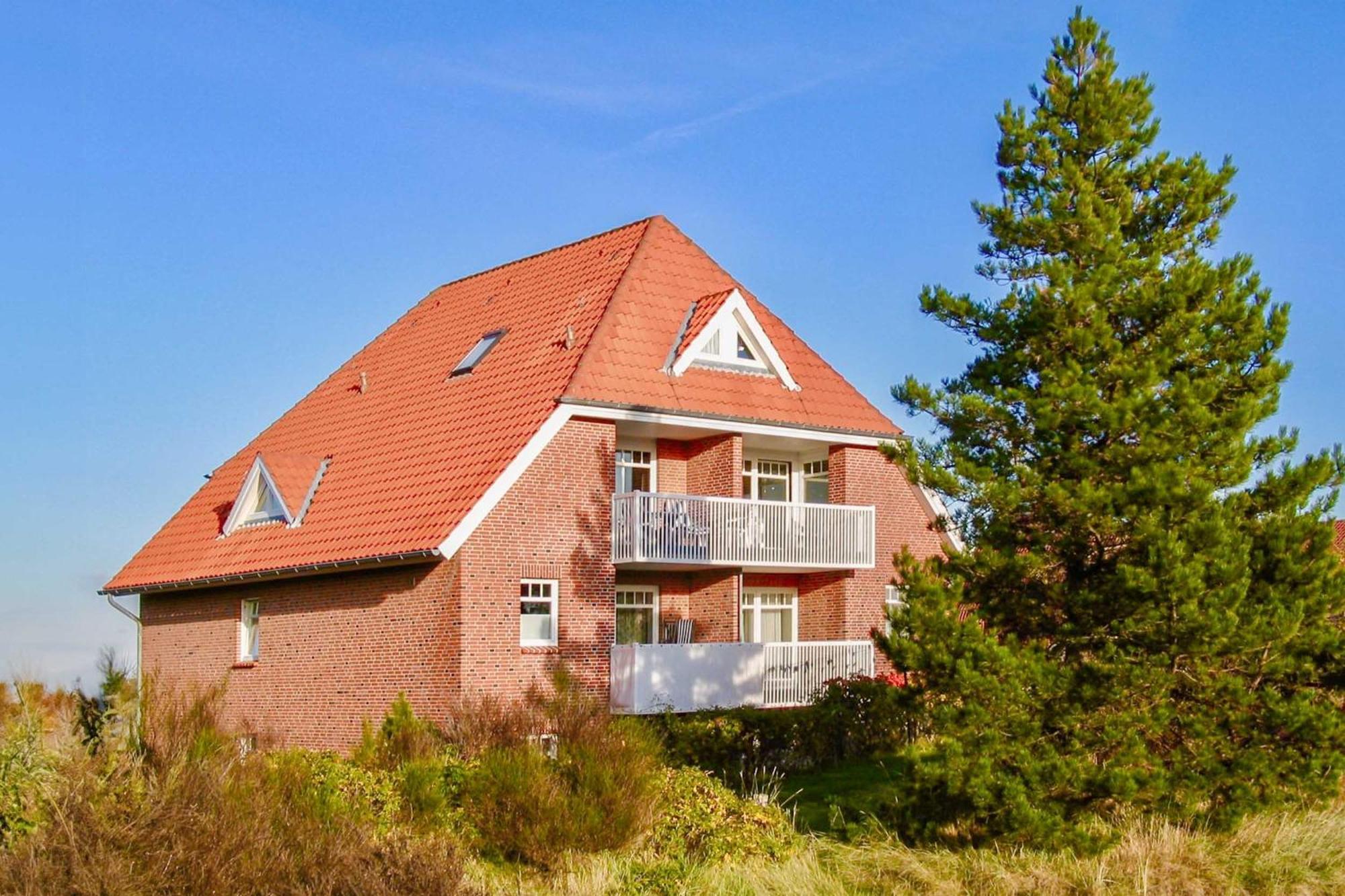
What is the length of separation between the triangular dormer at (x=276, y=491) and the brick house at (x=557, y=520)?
6cm

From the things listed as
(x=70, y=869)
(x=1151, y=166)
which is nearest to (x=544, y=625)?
(x=1151, y=166)

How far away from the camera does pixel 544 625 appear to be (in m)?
24.8

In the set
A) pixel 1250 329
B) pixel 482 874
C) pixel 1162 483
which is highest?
pixel 1250 329

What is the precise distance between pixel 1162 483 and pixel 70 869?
9.11 meters

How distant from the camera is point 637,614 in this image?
91.2 feet

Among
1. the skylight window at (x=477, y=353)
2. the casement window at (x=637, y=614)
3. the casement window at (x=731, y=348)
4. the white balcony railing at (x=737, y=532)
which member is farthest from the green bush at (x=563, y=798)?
the skylight window at (x=477, y=353)

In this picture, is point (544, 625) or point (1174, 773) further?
point (544, 625)

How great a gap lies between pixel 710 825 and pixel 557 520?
10.5 metres

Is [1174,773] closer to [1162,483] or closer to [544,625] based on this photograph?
[1162,483]

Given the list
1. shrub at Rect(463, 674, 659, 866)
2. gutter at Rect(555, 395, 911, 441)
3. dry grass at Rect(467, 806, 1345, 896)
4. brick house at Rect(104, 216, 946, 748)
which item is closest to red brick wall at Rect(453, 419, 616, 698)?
brick house at Rect(104, 216, 946, 748)

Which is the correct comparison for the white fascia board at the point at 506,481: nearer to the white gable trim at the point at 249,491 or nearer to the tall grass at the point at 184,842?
the white gable trim at the point at 249,491

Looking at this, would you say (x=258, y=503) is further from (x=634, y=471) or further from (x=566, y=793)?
(x=566, y=793)

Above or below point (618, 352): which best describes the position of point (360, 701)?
below

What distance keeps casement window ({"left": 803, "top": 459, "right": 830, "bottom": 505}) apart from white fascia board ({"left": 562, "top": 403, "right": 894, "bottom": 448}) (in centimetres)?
101
